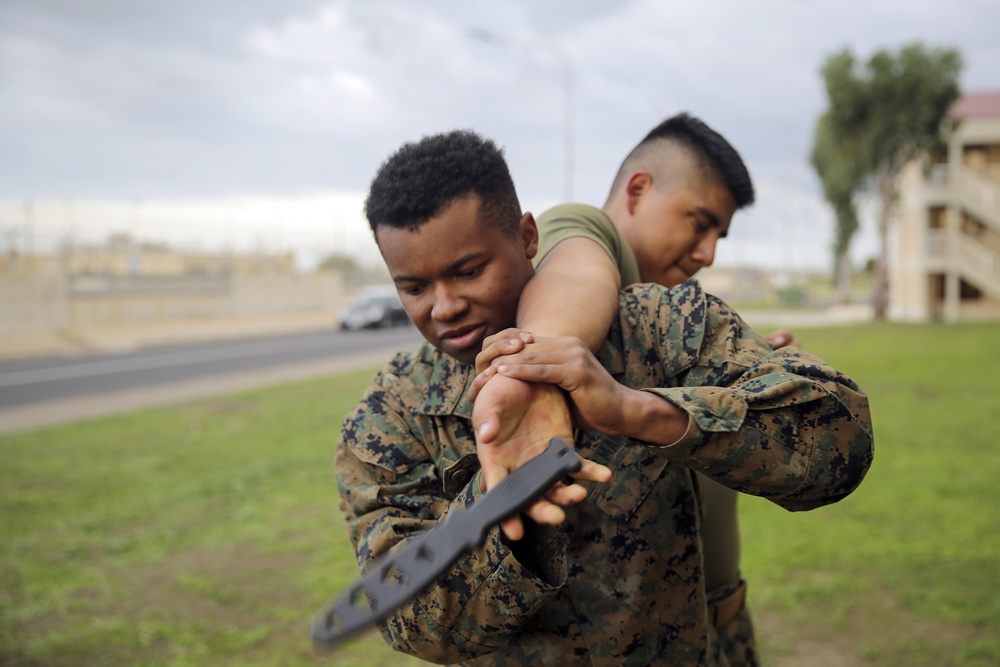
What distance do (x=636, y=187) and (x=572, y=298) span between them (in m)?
0.77

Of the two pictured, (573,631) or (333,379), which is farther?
(333,379)

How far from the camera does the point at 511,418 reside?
1.19 m

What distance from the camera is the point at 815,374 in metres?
1.34

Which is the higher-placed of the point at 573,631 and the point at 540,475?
the point at 540,475

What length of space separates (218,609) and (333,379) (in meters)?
8.69

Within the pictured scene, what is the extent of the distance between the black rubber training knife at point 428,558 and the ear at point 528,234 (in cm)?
70

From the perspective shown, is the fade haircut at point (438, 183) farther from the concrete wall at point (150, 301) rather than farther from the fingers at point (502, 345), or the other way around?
the concrete wall at point (150, 301)

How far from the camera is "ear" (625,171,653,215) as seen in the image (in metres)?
2.13

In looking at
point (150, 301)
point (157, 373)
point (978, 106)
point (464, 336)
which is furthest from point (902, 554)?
point (978, 106)

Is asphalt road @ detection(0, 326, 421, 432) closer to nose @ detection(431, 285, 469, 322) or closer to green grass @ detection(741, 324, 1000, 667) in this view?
green grass @ detection(741, 324, 1000, 667)

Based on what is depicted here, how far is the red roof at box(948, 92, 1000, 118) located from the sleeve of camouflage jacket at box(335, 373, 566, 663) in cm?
3086

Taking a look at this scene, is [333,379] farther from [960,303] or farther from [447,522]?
[960,303]

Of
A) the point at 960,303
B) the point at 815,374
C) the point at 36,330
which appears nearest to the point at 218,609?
the point at 815,374

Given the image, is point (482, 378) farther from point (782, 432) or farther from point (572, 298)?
point (782, 432)
